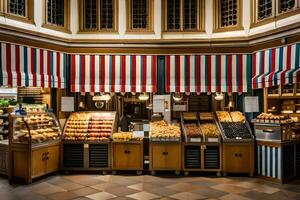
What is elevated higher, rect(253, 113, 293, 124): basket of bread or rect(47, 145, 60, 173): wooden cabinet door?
rect(253, 113, 293, 124): basket of bread

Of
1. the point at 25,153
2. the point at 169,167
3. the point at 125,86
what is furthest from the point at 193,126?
the point at 25,153

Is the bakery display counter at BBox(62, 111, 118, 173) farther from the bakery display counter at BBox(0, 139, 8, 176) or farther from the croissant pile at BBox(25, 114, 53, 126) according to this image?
the bakery display counter at BBox(0, 139, 8, 176)

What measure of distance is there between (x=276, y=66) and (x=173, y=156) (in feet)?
13.8

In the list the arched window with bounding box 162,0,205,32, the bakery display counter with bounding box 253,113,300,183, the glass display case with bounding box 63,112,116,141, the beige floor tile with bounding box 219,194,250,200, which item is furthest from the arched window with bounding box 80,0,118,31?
the beige floor tile with bounding box 219,194,250,200

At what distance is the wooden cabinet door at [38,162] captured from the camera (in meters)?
8.37

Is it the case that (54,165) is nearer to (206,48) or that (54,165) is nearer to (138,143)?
(138,143)

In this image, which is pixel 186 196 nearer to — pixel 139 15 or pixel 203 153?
pixel 203 153

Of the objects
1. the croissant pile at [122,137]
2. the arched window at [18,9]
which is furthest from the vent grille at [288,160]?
the arched window at [18,9]

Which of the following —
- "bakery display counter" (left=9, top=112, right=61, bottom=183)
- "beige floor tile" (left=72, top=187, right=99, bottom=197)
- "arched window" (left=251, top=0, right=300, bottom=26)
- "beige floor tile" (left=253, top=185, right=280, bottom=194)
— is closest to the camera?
"beige floor tile" (left=72, top=187, right=99, bottom=197)

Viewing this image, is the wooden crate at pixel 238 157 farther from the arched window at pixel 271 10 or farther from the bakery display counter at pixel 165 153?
the arched window at pixel 271 10

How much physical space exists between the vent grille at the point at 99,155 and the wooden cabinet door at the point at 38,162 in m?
1.42

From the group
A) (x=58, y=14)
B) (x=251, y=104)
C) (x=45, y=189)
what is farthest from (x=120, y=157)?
(x=58, y=14)

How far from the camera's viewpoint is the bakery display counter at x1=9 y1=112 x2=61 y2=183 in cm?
824

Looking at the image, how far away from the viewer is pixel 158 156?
928cm
